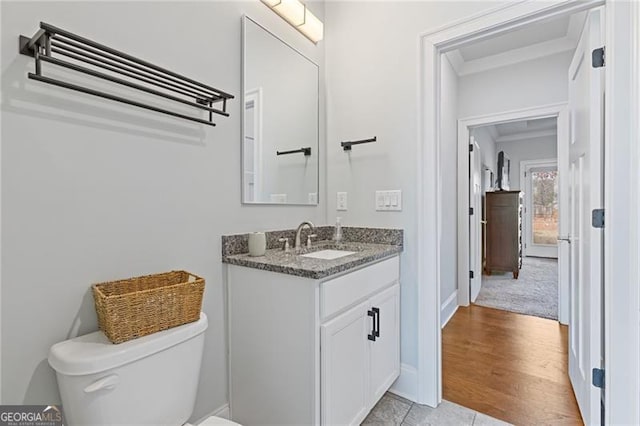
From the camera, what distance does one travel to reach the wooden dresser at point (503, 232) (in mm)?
4812

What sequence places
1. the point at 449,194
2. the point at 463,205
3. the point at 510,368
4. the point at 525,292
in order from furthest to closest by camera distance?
the point at 525,292 → the point at 463,205 → the point at 449,194 → the point at 510,368

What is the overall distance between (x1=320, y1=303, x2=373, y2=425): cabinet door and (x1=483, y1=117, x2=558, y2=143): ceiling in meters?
5.04

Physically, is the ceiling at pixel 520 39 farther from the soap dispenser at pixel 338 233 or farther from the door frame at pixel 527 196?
the door frame at pixel 527 196

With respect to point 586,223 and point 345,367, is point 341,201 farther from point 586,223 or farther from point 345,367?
point 586,223

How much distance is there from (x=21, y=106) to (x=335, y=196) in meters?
1.60

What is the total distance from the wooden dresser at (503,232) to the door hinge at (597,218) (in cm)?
379

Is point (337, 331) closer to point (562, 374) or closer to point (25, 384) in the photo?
point (25, 384)

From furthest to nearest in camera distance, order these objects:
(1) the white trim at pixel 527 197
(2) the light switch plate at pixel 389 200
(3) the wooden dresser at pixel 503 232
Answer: (1) the white trim at pixel 527 197 → (3) the wooden dresser at pixel 503 232 → (2) the light switch plate at pixel 389 200

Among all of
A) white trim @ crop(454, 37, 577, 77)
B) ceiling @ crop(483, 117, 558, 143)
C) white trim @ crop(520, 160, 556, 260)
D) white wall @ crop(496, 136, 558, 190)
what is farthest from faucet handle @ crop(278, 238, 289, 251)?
white trim @ crop(520, 160, 556, 260)

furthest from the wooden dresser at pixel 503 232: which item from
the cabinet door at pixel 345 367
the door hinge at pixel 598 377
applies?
the cabinet door at pixel 345 367

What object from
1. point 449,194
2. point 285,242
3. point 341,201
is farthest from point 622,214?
point 449,194

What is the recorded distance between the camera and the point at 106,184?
3.61ft

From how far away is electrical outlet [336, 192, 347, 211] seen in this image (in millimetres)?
2125

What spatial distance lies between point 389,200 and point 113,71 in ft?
4.83
